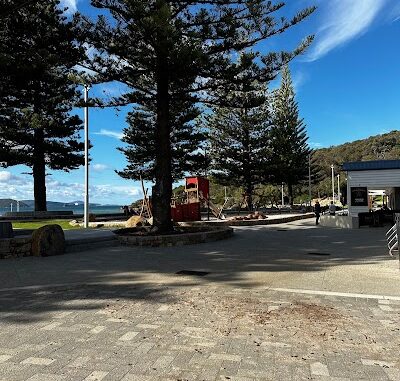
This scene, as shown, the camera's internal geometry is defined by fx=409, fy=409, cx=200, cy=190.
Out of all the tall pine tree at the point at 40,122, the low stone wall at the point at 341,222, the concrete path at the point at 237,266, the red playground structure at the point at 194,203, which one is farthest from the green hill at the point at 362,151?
the concrete path at the point at 237,266

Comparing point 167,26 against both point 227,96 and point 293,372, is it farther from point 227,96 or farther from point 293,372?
point 293,372

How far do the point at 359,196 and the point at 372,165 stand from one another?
1.79 meters

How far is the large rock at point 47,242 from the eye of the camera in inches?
389

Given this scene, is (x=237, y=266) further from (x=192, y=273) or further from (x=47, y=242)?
(x=47, y=242)

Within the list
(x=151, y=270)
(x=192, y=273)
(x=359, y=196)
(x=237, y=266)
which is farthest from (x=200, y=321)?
(x=359, y=196)

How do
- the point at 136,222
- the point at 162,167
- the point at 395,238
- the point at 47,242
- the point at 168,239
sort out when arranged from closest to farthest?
1. the point at 47,242
2. the point at 395,238
3. the point at 168,239
4. the point at 162,167
5. the point at 136,222

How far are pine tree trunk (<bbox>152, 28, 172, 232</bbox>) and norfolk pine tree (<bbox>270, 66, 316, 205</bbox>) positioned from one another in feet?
71.3

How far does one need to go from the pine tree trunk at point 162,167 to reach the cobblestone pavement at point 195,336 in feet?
24.0

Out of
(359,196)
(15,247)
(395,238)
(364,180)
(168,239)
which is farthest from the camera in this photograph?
(359,196)

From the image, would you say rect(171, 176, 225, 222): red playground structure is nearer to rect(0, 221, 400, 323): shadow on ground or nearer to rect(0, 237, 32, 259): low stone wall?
rect(0, 221, 400, 323): shadow on ground

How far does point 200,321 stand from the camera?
4.57m

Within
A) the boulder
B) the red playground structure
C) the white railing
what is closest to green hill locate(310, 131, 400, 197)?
the red playground structure

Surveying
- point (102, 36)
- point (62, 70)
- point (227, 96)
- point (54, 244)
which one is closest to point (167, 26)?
point (102, 36)

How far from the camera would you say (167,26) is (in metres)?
10.9
